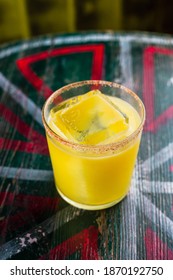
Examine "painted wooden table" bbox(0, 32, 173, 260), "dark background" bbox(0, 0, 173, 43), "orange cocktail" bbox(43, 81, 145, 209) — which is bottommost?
"dark background" bbox(0, 0, 173, 43)

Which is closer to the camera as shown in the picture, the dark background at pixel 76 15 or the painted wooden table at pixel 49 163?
the painted wooden table at pixel 49 163

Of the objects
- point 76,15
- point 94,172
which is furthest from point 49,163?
point 76,15

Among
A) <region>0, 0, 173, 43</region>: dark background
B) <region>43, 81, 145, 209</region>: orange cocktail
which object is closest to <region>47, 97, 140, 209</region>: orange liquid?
<region>43, 81, 145, 209</region>: orange cocktail

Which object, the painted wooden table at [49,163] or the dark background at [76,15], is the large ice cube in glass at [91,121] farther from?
the dark background at [76,15]

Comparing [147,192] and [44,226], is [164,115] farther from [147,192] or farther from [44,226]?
[44,226]

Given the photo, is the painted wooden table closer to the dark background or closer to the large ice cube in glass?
the large ice cube in glass

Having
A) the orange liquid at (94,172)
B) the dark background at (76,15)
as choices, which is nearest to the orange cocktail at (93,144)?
the orange liquid at (94,172)

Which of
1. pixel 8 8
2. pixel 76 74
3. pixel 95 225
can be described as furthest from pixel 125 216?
pixel 8 8
